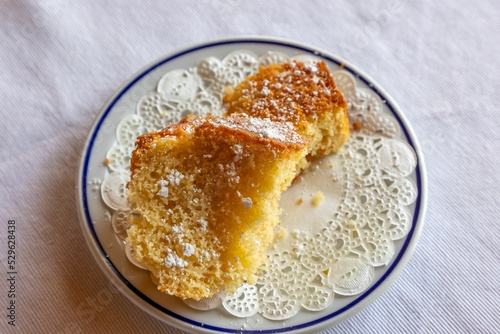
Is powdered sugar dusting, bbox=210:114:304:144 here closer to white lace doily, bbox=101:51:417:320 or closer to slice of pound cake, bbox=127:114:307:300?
slice of pound cake, bbox=127:114:307:300

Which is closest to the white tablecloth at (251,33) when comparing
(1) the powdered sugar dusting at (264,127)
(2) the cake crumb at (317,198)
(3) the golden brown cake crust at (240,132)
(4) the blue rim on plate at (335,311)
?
(4) the blue rim on plate at (335,311)

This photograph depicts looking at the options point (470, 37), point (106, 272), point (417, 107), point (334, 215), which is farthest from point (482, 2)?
point (106, 272)

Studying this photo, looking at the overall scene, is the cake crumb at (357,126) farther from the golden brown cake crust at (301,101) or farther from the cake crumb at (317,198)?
the cake crumb at (317,198)

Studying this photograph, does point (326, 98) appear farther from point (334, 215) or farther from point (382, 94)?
point (334, 215)

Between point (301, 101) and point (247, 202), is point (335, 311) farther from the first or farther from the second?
point (301, 101)

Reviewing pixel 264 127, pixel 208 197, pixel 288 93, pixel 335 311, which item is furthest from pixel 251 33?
pixel 335 311

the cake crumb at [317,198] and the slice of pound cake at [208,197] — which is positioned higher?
the slice of pound cake at [208,197]

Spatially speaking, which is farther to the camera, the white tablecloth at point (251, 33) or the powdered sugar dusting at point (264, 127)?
the white tablecloth at point (251, 33)
